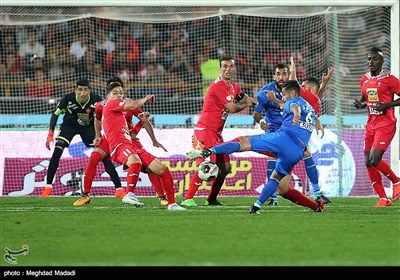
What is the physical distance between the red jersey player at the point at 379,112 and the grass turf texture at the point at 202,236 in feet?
3.03

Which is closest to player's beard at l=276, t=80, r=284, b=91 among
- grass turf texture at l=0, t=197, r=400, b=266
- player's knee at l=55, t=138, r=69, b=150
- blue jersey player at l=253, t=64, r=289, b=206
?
blue jersey player at l=253, t=64, r=289, b=206

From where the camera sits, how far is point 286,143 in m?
13.3

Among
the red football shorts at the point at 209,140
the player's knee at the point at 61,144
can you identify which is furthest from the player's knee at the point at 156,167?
the player's knee at the point at 61,144

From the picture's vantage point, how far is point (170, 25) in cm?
2480

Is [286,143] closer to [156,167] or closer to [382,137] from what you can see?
[156,167]

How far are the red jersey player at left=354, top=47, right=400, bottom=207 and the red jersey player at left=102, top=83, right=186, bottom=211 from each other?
3.60m

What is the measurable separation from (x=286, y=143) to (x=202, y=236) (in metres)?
3.08

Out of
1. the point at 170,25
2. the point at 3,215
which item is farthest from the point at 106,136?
the point at 170,25

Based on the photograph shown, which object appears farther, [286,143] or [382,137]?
[382,137]

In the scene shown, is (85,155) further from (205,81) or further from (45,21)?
(205,81)

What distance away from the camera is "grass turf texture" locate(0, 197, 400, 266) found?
8898 millimetres

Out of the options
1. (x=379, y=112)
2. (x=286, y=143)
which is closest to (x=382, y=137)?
(x=379, y=112)

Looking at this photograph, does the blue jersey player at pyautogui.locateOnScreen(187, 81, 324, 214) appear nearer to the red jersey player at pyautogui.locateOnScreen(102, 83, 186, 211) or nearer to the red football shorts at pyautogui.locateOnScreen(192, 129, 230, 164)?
the red jersey player at pyautogui.locateOnScreen(102, 83, 186, 211)

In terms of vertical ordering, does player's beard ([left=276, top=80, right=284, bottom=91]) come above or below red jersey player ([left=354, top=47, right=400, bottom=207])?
above
